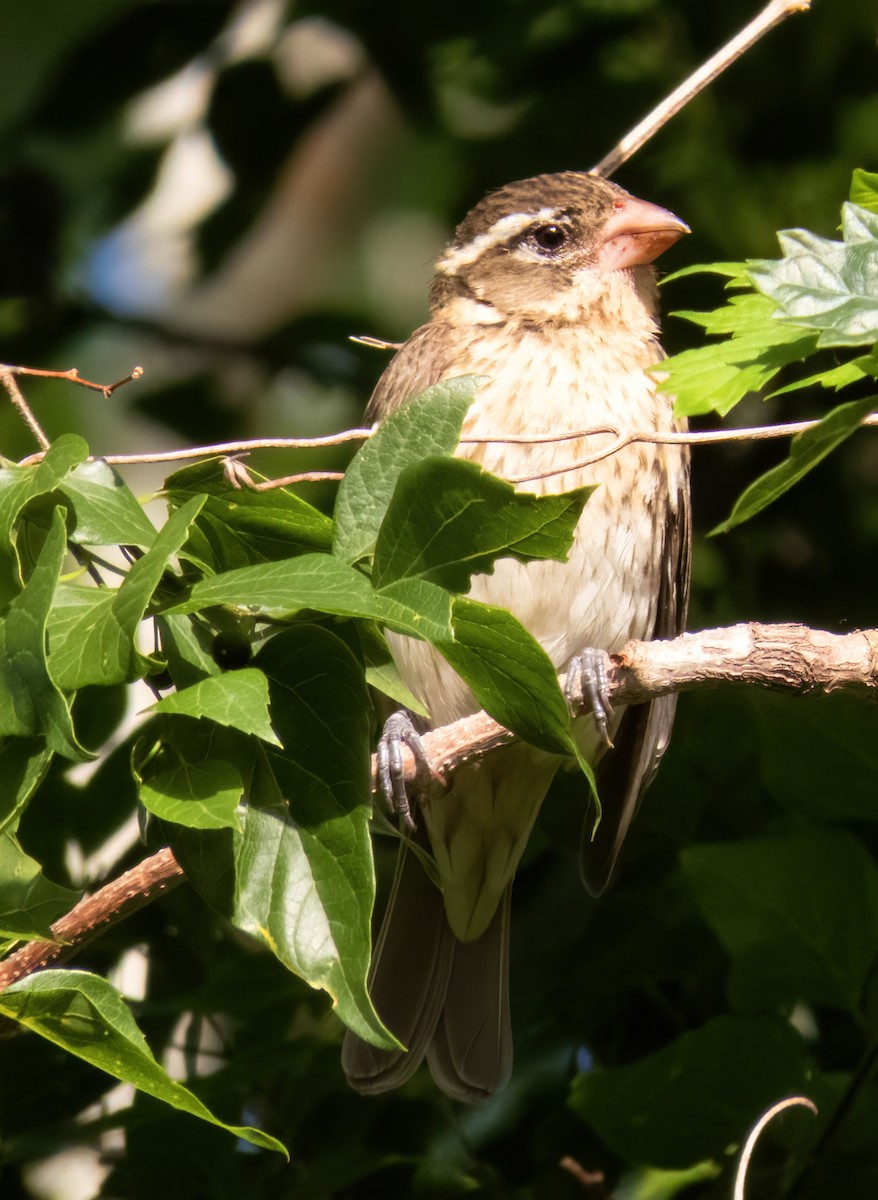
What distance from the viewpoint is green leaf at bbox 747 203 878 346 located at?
1.60 meters

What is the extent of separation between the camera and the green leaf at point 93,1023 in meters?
1.55

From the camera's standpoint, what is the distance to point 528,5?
376 cm

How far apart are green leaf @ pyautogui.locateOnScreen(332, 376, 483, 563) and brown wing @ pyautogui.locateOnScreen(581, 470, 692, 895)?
1.42 metres

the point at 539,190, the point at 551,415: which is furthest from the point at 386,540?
the point at 539,190

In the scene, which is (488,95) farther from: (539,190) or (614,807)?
(614,807)

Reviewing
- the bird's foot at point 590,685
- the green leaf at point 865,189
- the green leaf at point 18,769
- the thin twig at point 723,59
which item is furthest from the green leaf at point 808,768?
the green leaf at point 18,769

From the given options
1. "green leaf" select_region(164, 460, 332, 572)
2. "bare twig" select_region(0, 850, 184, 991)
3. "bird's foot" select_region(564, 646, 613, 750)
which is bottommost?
"bird's foot" select_region(564, 646, 613, 750)

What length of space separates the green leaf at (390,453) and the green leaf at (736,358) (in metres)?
0.26

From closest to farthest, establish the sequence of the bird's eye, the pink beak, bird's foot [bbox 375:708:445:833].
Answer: bird's foot [bbox 375:708:445:833] < the pink beak < the bird's eye

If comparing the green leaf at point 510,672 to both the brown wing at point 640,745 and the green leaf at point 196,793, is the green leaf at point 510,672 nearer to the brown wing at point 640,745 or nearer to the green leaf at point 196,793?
the green leaf at point 196,793

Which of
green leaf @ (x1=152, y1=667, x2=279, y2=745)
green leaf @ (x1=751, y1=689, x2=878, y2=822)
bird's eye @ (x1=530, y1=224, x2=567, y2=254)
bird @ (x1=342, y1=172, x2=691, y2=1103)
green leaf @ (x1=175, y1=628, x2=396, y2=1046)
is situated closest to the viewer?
green leaf @ (x1=152, y1=667, x2=279, y2=745)

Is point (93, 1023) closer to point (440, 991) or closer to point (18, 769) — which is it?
point (18, 769)

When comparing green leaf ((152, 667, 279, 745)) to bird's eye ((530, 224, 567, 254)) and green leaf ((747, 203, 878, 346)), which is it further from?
bird's eye ((530, 224, 567, 254))

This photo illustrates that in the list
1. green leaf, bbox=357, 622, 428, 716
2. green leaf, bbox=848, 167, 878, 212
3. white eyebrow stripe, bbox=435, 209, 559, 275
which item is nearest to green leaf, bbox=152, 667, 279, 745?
green leaf, bbox=357, 622, 428, 716
